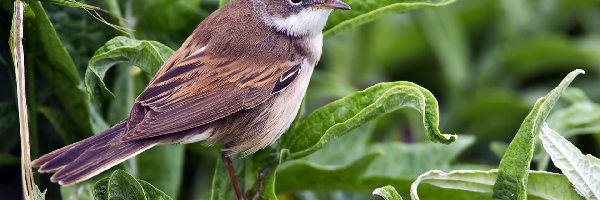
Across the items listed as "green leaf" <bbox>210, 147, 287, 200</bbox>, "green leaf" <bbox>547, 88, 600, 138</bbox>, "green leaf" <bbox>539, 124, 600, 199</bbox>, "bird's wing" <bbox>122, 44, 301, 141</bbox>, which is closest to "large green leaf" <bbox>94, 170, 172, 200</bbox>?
"bird's wing" <bbox>122, 44, 301, 141</bbox>

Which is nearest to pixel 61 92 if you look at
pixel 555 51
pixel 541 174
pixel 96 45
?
pixel 96 45

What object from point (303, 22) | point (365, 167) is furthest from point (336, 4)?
point (365, 167)

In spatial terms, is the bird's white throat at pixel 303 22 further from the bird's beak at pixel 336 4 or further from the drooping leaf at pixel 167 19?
the drooping leaf at pixel 167 19

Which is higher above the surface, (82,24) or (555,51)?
(82,24)

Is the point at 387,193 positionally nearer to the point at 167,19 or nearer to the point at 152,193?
the point at 152,193

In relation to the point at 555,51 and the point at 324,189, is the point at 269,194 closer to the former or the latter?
the point at 324,189

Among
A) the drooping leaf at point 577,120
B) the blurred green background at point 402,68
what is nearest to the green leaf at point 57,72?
the blurred green background at point 402,68
